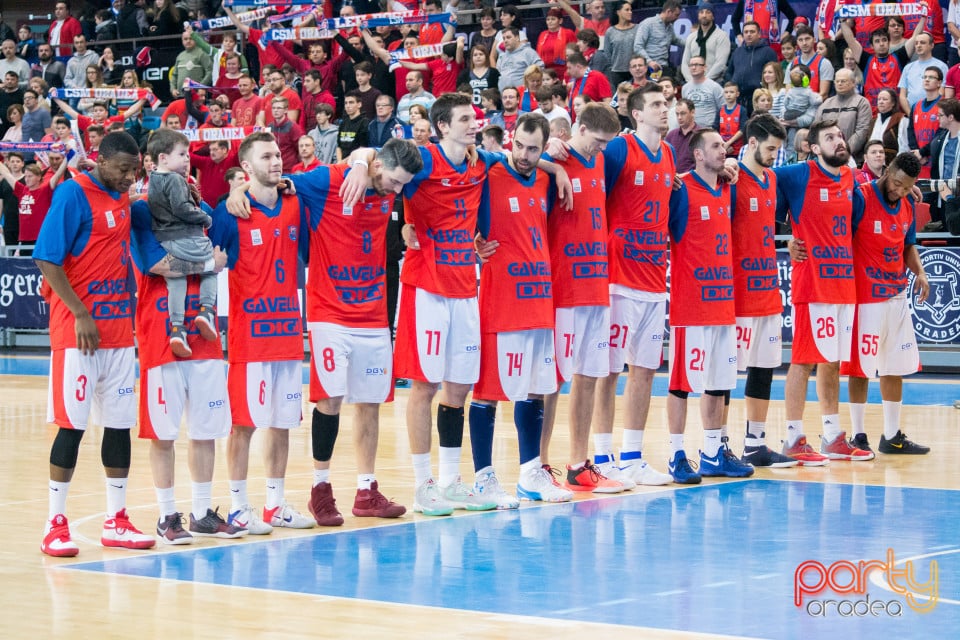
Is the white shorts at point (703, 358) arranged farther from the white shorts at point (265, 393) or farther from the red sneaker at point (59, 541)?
the red sneaker at point (59, 541)

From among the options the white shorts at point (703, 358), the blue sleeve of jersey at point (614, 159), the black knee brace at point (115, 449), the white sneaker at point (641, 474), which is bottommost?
→ the white sneaker at point (641, 474)

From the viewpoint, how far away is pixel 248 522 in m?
8.71

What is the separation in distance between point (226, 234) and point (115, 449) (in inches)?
57.8

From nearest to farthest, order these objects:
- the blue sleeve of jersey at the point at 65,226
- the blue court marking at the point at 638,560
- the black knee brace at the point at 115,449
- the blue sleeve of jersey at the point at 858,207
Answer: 1. the blue court marking at the point at 638,560
2. the blue sleeve of jersey at the point at 65,226
3. the black knee brace at the point at 115,449
4. the blue sleeve of jersey at the point at 858,207

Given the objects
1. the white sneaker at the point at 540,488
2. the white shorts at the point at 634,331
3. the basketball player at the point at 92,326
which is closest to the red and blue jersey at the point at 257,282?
the basketball player at the point at 92,326

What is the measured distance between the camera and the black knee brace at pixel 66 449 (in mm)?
8203

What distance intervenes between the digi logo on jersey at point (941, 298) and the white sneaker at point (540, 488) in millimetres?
9047

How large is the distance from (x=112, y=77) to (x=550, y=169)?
20.1 m

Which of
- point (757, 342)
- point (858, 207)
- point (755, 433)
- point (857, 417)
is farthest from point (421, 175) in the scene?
point (857, 417)

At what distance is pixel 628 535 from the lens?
8.59 metres

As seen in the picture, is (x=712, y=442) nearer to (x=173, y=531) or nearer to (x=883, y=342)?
(x=883, y=342)

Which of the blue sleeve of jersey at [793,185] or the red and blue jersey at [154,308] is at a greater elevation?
the blue sleeve of jersey at [793,185]

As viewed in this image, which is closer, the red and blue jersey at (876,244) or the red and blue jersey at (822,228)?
the red and blue jersey at (822,228)

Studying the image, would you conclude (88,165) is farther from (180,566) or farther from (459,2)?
(459,2)
